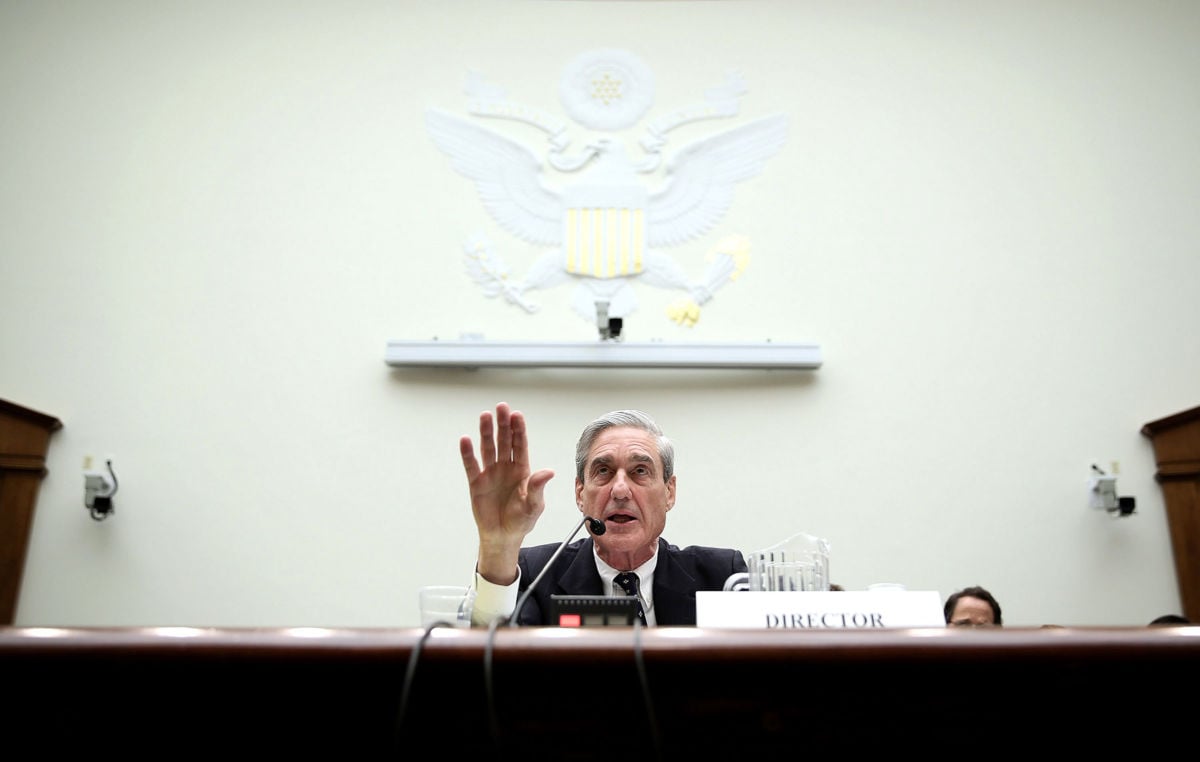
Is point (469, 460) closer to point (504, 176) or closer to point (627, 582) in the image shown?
point (627, 582)

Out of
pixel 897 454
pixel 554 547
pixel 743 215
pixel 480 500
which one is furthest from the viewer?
pixel 743 215

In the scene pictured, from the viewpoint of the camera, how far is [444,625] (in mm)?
890

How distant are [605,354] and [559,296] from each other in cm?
46

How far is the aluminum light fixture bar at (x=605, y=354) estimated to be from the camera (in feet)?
14.4

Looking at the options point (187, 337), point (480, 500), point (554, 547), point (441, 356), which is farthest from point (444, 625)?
point (187, 337)

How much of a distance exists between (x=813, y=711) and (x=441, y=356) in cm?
375

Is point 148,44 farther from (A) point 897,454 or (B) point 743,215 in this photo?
(A) point 897,454

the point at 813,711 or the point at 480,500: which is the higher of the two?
the point at 480,500

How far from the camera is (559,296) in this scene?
462cm

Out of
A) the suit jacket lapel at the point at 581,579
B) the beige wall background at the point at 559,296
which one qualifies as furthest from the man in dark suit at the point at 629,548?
the beige wall background at the point at 559,296

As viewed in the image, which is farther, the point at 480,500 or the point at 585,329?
the point at 585,329

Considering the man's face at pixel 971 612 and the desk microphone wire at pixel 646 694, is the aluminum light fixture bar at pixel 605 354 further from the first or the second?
the desk microphone wire at pixel 646 694

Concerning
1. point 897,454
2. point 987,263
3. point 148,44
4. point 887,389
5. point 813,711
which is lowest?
point 813,711

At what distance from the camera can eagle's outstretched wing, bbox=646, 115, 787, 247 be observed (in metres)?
4.70
